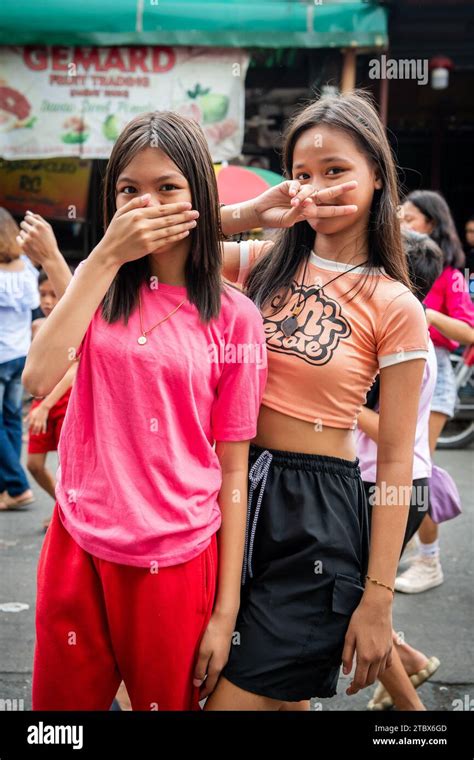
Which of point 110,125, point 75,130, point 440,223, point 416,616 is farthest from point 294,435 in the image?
point 75,130

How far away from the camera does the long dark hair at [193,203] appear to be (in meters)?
1.83

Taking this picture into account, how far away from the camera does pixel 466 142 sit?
31.2 ft

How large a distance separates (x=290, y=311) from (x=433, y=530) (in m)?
2.69

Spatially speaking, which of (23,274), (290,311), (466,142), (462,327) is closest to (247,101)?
(466,142)

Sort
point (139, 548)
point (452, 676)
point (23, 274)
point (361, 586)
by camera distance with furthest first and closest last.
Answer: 1. point (23, 274)
2. point (452, 676)
3. point (361, 586)
4. point (139, 548)

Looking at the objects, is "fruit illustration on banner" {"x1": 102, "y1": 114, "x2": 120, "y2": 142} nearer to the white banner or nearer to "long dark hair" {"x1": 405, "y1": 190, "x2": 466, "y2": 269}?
the white banner

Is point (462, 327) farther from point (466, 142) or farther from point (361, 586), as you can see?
point (466, 142)

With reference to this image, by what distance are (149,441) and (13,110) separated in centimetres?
696

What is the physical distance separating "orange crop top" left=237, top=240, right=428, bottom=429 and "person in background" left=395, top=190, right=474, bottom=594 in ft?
7.91

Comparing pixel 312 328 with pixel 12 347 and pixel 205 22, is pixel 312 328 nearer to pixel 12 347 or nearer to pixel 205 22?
pixel 12 347

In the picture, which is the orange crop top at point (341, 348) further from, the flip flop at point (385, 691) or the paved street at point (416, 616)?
the paved street at point (416, 616)

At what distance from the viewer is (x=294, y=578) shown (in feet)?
6.48

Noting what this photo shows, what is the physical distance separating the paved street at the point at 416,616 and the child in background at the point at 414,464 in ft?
0.55

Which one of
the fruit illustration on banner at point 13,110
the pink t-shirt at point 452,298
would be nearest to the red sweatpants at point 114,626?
the pink t-shirt at point 452,298
